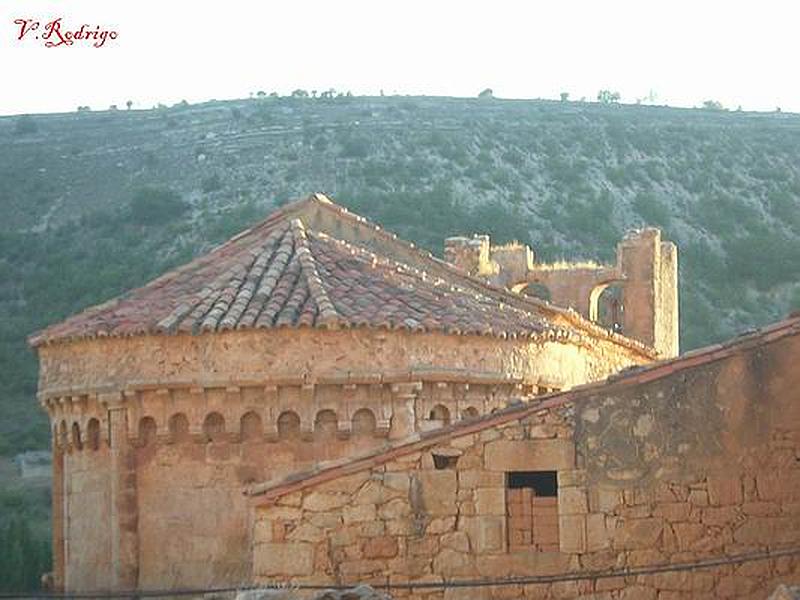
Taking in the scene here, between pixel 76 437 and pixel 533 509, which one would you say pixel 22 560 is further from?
pixel 533 509

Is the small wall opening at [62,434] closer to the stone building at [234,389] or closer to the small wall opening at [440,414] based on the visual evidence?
the stone building at [234,389]

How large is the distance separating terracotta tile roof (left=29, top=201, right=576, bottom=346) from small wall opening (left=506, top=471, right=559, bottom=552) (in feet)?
15.8

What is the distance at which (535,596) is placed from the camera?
16203 millimetres

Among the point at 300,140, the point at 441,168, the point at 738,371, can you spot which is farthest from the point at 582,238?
the point at 738,371

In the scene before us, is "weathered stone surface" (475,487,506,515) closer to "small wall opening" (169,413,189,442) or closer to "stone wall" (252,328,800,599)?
"stone wall" (252,328,800,599)

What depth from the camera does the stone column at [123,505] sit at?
21188 millimetres

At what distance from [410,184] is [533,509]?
50074 mm

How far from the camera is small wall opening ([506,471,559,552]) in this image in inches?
645

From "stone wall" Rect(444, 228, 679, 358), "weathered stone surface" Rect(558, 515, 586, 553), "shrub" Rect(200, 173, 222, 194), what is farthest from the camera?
"shrub" Rect(200, 173, 222, 194)

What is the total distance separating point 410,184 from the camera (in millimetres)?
66250

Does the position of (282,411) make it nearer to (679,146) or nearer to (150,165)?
(150,165)

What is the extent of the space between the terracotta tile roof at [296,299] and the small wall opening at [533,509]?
15.8 ft

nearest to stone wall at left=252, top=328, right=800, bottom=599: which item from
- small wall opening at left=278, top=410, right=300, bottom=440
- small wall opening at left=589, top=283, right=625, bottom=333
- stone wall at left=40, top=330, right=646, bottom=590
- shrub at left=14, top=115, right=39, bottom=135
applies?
stone wall at left=40, top=330, right=646, bottom=590

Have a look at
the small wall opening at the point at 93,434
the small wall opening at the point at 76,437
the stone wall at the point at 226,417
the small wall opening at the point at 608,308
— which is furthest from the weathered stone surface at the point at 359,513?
the small wall opening at the point at 608,308
